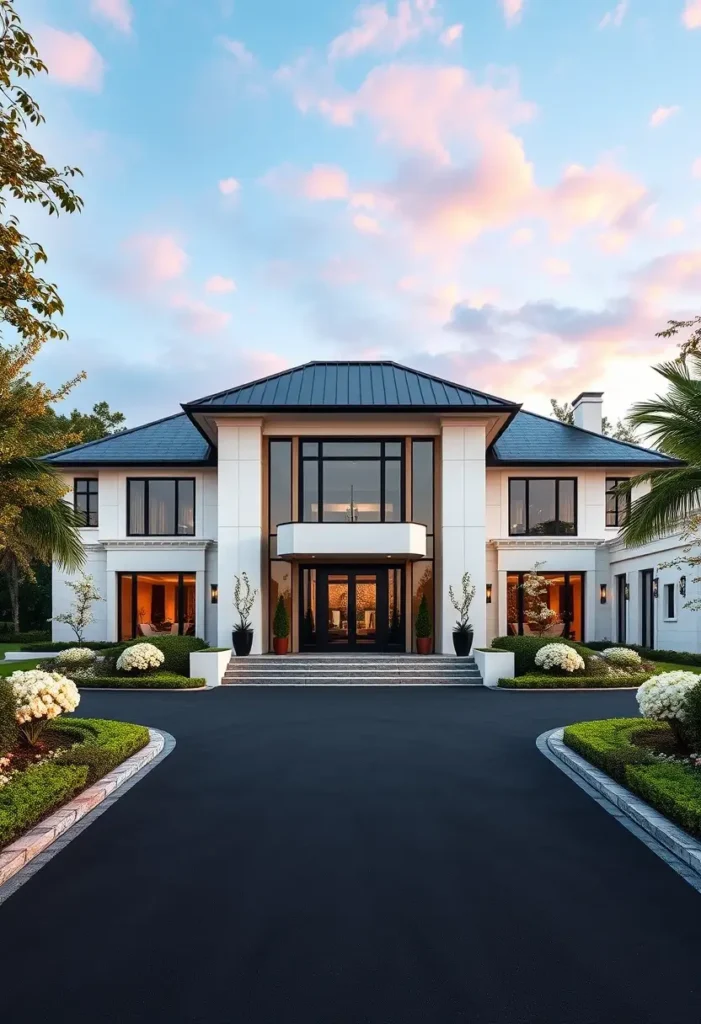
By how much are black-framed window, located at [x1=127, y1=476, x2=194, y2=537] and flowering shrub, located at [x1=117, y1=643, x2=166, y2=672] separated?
827cm

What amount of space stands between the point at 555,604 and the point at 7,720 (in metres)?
21.0

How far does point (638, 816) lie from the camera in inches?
253

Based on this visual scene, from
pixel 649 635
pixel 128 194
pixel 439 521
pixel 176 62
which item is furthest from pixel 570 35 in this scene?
pixel 649 635

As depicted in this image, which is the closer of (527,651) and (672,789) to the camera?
(672,789)

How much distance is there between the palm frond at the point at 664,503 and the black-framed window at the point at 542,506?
14.9 metres

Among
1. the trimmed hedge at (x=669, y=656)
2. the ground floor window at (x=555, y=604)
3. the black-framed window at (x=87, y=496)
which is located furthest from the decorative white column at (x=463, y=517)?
the black-framed window at (x=87, y=496)

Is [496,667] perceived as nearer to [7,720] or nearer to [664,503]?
[664,503]

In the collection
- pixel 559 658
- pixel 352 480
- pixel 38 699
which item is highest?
pixel 352 480

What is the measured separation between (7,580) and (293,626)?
2894cm

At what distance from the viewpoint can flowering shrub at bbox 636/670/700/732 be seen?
26.0ft

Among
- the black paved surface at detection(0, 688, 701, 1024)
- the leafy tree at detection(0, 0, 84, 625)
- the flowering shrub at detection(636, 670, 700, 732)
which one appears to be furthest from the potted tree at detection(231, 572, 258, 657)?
the flowering shrub at detection(636, 670, 700, 732)

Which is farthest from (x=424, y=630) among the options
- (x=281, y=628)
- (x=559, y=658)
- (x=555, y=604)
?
(x=555, y=604)

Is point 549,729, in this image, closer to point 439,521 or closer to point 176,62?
point 439,521

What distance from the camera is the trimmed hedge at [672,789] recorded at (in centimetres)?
584
